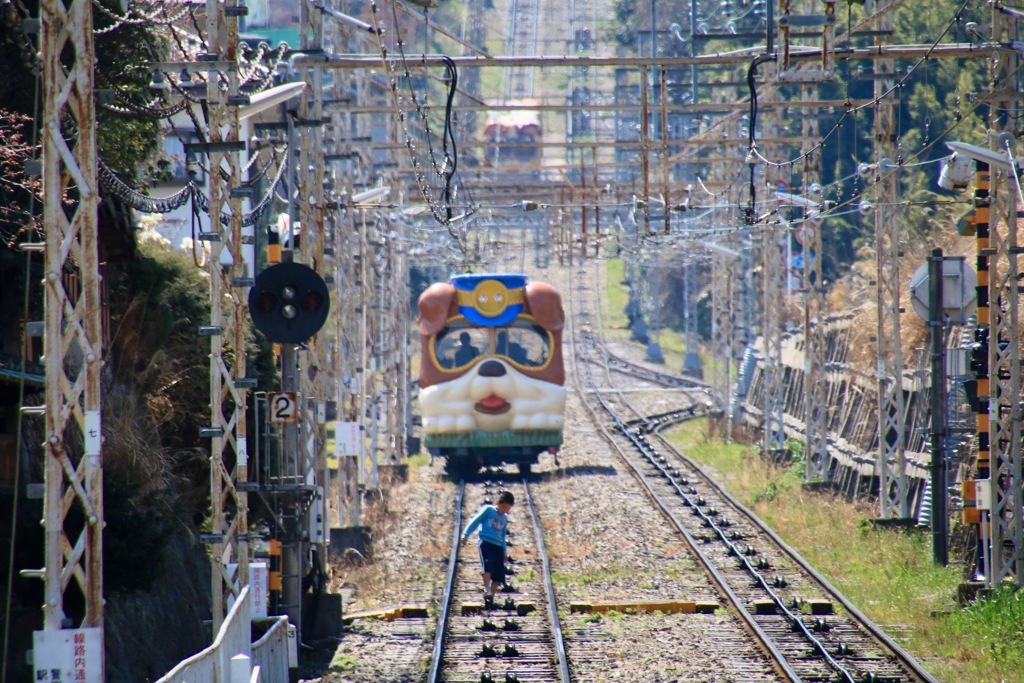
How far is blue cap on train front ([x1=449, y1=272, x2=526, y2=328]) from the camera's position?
26438 millimetres

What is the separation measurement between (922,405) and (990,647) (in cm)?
996

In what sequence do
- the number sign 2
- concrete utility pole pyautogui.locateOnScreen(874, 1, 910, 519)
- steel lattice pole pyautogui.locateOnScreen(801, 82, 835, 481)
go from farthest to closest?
1. steel lattice pole pyautogui.locateOnScreen(801, 82, 835, 481)
2. concrete utility pole pyautogui.locateOnScreen(874, 1, 910, 519)
3. the number sign 2

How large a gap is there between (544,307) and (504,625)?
11.9m

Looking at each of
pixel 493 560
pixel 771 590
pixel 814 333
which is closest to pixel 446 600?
pixel 493 560

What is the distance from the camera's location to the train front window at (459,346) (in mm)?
26531

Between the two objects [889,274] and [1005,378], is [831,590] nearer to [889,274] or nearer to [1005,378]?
[1005,378]

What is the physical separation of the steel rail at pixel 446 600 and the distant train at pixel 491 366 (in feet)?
5.01

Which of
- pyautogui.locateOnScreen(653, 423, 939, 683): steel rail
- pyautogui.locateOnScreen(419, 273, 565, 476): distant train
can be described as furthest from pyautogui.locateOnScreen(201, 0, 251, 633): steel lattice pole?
pyautogui.locateOnScreen(419, 273, 565, 476): distant train

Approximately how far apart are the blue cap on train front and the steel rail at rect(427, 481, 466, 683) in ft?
11.6

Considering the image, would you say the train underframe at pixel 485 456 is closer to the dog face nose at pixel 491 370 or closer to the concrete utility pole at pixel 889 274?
the dog face nose at pixel 491 370

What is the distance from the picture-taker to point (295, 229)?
620 inches

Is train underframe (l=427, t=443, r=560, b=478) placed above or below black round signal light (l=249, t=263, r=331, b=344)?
below

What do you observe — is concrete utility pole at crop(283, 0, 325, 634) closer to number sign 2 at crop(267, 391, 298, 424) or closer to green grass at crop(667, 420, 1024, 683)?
number sign 2 at crop(267, 391, 298, 424)

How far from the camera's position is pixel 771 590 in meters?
17.2
